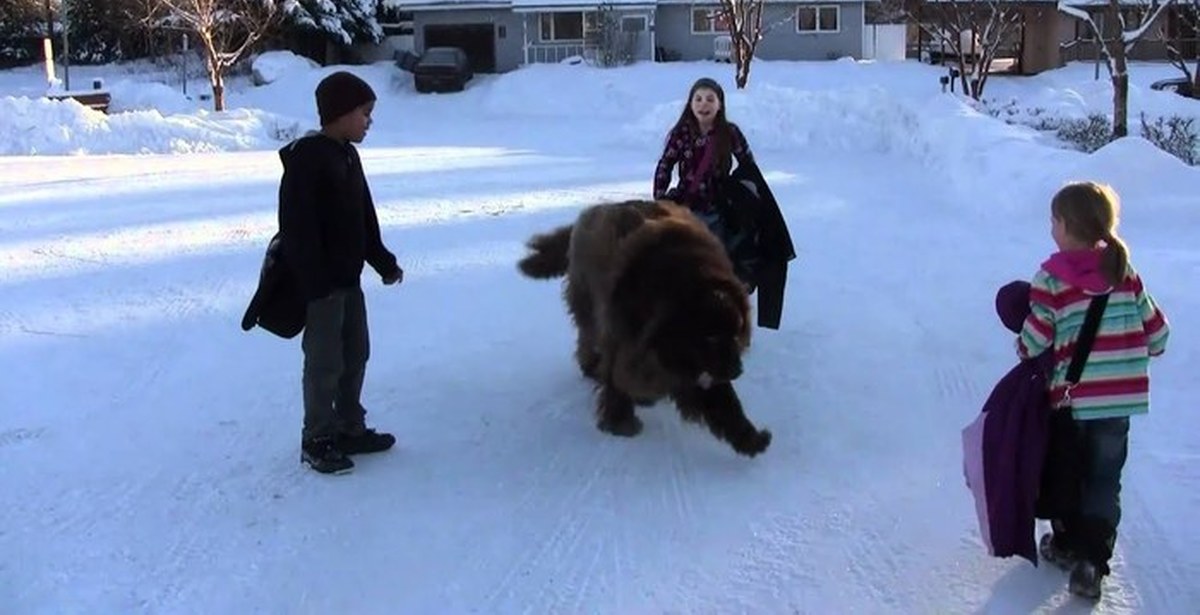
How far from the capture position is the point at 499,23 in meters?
45.9

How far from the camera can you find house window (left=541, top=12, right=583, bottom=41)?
149 feet

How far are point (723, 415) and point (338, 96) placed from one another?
211 cm

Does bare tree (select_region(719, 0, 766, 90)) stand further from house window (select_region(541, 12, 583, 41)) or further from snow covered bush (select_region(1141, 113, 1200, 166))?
snow covered bush (select_region(1141, 113, 1200, 166))

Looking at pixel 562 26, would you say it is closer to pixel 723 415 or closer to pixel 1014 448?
pixel 723 415

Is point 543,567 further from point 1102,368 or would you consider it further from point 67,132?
point 67,132

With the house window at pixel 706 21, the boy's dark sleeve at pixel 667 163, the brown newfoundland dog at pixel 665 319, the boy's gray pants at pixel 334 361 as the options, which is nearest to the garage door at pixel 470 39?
the house window at pixel 706 21

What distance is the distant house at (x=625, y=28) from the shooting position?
4412 centimetres

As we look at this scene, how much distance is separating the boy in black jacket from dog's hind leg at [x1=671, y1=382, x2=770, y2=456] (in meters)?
1.44

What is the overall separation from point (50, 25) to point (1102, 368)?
47802 mm

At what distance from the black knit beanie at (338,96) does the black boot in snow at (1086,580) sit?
3237 mm

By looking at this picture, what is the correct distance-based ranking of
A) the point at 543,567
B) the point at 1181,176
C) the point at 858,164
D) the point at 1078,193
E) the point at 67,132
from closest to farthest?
the point at 1078,193, the point at 543,567, the point at 1181,176, the point at 858,164, the point at 67,132

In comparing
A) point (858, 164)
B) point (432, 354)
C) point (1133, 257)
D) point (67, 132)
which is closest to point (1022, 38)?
point (858, 164)

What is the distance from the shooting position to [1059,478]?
3.70 m

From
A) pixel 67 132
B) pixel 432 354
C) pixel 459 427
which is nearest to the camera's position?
pixel 459 427
